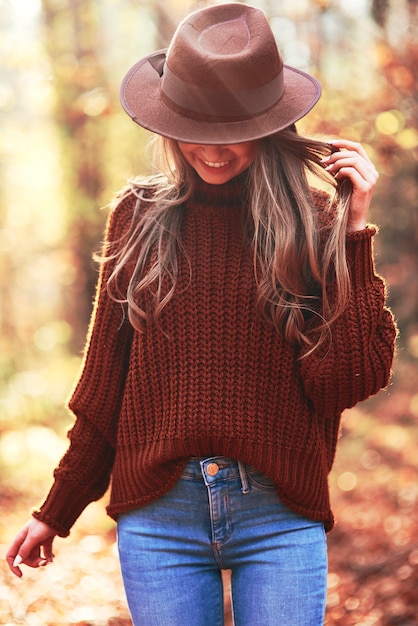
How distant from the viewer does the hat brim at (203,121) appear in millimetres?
1911

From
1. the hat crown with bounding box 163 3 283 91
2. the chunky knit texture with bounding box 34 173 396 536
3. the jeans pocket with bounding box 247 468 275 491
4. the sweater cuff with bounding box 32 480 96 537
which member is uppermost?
the hat crown with bounding box 163 3 283 91

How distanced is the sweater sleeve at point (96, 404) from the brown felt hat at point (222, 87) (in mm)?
391

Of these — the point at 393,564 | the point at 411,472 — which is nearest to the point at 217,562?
the point at 393,564

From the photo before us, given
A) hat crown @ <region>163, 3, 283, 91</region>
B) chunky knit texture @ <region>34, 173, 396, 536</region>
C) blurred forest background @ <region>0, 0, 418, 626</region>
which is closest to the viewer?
hat crown @ <region>163, 3, 283, 91</region>

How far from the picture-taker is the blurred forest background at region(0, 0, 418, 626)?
425 centimetres

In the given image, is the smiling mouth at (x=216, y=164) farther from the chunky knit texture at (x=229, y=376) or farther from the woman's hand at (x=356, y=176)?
the woman's hand at (x=356, y=176)

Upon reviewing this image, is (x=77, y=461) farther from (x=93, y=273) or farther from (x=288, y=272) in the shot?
(x=93, y=273)

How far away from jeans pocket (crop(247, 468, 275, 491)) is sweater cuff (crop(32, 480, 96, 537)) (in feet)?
1.86

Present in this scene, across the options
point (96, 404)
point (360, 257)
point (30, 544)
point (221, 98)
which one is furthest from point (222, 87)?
point (30, 544)

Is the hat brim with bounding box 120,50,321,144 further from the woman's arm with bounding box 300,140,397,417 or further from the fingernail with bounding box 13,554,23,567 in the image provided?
the fingernail with bounding box 13,554,23,567

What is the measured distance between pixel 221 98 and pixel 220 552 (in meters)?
1.16

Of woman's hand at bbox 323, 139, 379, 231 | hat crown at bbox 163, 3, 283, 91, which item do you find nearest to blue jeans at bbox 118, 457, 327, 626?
woman's hand at bbox 323, 139, 379, 231

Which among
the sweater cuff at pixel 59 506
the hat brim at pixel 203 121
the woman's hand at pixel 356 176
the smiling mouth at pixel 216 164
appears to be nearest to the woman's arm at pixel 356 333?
the woman's hand at pixel 356 176

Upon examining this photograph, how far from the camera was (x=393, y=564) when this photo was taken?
429 centimetres
